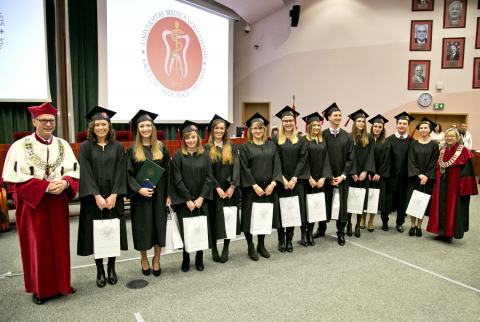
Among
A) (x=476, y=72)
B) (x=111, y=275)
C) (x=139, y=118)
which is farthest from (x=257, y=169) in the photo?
(x=476, y=72)

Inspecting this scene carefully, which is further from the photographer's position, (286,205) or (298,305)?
(286,205)

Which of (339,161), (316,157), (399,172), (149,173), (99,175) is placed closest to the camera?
(99,175)

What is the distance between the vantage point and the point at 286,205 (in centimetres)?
380

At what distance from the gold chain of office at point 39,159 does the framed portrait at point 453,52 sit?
10693 mm

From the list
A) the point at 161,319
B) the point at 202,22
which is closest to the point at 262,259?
the point at 161,319

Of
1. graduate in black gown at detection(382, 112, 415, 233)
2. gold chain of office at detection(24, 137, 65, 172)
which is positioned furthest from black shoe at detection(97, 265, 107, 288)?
graduate in black gown at detection(382, 112, 415, 233)

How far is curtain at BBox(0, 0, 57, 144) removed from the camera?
20.7ft

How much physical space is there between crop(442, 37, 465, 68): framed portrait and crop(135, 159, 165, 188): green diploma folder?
10.0 meters

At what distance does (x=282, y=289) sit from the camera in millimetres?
3004

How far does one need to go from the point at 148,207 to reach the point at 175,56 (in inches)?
230

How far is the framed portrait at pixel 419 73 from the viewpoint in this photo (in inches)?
381

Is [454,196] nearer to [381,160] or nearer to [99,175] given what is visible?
[381,160]

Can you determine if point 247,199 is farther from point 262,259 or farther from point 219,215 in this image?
point 262,259

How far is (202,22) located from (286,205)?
6.61 meters
